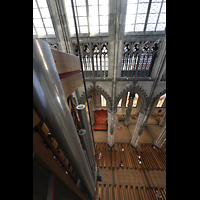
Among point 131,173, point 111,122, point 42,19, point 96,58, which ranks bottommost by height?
point 131,173

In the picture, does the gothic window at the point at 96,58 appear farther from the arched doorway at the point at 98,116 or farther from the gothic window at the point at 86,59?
the arched doorway at the point at 98,116

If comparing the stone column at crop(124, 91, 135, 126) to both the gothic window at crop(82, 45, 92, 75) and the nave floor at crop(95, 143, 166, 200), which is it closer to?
the nave floor at crop(95, 143, 166, 200)

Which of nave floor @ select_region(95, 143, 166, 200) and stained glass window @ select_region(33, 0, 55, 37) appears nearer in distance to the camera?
stained glass window @ select_region(33, 0, 55, 37)

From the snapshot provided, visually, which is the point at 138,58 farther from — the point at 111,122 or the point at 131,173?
the point at 131,173

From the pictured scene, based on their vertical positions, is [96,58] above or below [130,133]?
above

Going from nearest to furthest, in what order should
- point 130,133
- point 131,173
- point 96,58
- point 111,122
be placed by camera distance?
point 96,58, point 131,173, point 111,122, point 130,133

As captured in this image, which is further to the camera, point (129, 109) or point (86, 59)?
point (129, 109)

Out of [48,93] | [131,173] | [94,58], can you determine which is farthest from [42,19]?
[131,173]

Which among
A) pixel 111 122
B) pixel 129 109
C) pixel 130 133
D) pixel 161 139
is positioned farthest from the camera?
pixel 129 109

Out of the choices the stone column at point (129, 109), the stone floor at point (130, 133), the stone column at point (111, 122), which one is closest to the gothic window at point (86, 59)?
the stone column at point (111, 122)

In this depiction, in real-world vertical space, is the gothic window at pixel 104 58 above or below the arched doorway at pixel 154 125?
above

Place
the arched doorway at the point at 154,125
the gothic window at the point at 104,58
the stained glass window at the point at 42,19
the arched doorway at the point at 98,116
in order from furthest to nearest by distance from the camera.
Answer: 1. the arched doorway at the point at 98,116
2. the arched doorway at the point at 154,125
3. the gothic window at the point at 104,58
4. the stained glass window at the point at 42,19

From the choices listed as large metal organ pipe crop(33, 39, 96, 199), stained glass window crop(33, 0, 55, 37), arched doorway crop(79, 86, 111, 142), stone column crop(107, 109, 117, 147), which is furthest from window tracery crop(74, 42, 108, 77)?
large metal organ pipe crop(33, 39, 96, 199)
